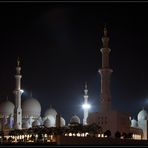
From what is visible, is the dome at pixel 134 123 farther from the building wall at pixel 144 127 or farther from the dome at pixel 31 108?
the dome at pixel 31 108

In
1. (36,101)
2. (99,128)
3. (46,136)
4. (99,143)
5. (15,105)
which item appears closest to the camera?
(99,143)

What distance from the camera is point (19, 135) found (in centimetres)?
4903

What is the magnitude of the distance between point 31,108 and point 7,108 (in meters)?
3.12

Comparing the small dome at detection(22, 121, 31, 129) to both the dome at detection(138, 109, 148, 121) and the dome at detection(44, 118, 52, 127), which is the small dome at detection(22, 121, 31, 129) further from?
the dome at detection(138, 109, 148, 121)

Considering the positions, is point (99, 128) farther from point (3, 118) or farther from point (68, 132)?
point (3, 118)

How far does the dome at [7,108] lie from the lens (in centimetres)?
5803

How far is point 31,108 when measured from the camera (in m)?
58.0

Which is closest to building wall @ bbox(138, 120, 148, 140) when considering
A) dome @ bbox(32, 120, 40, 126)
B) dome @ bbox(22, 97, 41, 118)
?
dome @ bbox(32, 120, 40, 126)

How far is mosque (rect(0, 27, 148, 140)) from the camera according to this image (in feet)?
149

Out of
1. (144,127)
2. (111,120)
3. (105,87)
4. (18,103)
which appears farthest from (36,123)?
(144,127)

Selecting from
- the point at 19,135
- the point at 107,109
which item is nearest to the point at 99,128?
the point at 107,109

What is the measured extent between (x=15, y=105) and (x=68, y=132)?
44.2 ft

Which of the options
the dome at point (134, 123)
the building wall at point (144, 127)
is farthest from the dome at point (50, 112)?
the building wall at point (144, 127)

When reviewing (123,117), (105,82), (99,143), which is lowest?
(99,143)
